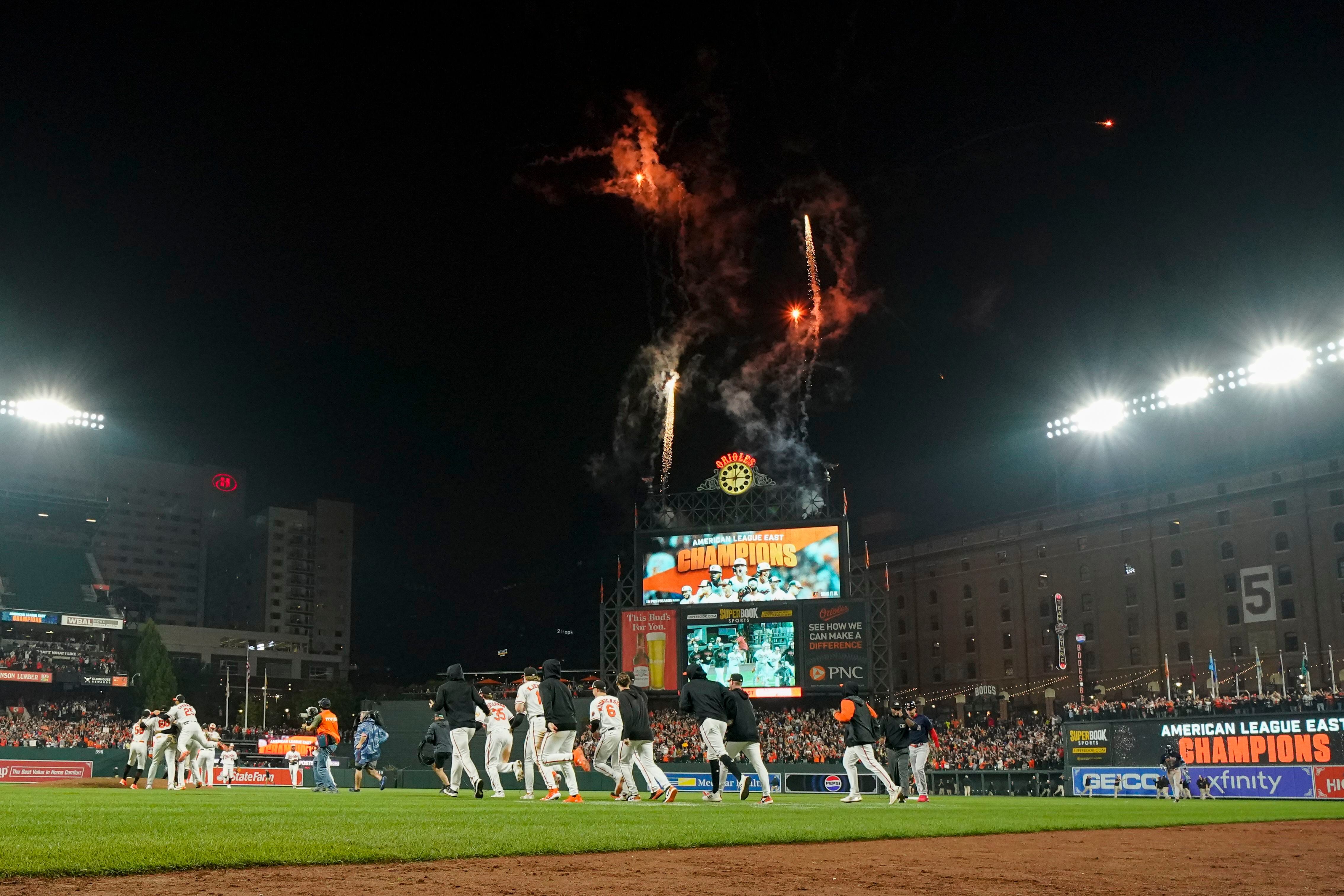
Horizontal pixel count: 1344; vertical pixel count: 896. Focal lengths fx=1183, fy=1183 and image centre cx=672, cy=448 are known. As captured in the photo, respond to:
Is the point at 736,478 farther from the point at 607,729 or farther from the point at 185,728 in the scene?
the point at 607,729

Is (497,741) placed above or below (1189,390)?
below

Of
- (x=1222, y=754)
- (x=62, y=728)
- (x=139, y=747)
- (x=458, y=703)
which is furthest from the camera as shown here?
(x=62, y=728)

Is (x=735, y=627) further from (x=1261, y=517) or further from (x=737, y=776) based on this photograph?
(x=1261, y=517)

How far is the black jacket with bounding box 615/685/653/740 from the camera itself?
1961 cm

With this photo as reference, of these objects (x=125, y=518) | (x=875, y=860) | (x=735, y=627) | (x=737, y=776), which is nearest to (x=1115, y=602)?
(x=735, y=627)

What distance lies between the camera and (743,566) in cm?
6119

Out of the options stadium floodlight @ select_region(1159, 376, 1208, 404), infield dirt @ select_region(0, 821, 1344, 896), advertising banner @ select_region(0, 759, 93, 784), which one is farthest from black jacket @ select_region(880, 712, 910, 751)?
stadium floodlight @ select_region(1159, 376, 1208, 404)

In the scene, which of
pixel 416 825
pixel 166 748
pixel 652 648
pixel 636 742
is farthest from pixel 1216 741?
pixel 652 648

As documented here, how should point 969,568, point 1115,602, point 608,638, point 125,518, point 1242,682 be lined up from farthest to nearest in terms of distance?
point 125,518, point 969,568, point 1115,602, point 1242,682, point 608,638

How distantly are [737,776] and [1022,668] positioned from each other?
3317 inches

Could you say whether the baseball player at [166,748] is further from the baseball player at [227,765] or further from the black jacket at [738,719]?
the black jacket at [738,719]

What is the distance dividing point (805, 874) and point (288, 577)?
153058mm

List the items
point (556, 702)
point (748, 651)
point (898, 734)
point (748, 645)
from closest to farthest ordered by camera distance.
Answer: point (556, 702)
point (898, 734)
point (748, 651)
point (748, 645)

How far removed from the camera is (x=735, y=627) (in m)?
59.8
